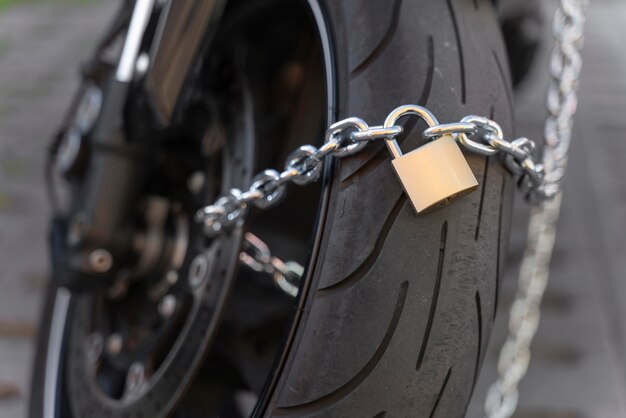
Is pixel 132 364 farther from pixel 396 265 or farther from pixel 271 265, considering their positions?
pixel 396 265

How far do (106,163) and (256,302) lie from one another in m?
0.26

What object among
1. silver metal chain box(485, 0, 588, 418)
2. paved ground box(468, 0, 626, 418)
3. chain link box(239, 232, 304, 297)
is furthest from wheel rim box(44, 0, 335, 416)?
paved ground box(468, 0, 626, 418)

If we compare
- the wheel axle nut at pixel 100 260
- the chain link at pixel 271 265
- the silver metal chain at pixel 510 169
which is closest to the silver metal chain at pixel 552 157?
the silver metal chain at pixel 510 169

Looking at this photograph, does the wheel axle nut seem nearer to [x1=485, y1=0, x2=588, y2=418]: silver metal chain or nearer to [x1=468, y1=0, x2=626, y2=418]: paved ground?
[x1=485, y1=0, x2=588, y2=418]: silver metal chain

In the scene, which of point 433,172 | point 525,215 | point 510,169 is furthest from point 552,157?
point 525,215

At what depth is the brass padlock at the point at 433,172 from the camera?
0.56 meters

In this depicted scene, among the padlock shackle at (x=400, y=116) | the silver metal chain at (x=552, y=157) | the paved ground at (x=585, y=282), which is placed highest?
the padlock shackle at (x=400, y=116)

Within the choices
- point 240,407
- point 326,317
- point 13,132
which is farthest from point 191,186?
point 13,132

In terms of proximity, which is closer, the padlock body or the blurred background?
the padlock body

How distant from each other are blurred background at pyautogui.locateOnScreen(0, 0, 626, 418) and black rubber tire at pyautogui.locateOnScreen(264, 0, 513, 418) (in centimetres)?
69

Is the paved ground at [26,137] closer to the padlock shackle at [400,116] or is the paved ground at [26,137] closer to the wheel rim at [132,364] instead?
the wheel rim at [132,364]

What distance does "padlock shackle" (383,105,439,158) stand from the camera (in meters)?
0.57

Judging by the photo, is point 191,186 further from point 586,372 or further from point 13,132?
point 13,132

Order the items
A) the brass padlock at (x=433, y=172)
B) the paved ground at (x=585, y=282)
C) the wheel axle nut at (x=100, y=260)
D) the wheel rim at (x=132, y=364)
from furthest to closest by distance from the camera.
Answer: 1. the paved ground at (x=585, y=282)
2. the wheel axle nut at (x=100, y=260)
3. the wheel rim at (x=132, y=364)
4. the brass padlock at (x=433, y=172)
